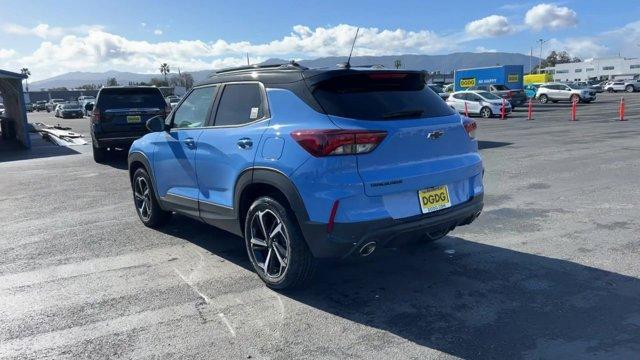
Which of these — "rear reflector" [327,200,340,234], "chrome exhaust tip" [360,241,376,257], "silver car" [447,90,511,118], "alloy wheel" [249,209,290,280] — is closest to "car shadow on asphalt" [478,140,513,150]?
"alloy wheel" [249,209,290,280]

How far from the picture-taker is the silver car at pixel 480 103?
85.8 ft

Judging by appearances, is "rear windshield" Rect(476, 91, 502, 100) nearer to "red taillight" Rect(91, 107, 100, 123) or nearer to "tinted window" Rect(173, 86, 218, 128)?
"red taillight" Rect(91, 107, 100, 123)

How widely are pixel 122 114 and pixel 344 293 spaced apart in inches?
410

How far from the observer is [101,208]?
7.71m

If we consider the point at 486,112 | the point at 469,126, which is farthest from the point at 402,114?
the point at 486,112

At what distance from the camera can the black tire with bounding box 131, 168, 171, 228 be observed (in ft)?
20.1

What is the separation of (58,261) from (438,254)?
12.9 feet

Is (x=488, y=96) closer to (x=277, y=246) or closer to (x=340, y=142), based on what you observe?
(x=277, y=246)

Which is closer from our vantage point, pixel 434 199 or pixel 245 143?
pixel 434 199

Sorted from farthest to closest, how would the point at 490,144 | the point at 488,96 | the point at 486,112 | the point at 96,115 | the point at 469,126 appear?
the point at 488,96
the point at 486,112
the point at 490,144
the point at 96,115
the point at 469,126

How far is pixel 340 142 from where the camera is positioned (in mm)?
3551

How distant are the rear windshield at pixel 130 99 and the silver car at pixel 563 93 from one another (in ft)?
105

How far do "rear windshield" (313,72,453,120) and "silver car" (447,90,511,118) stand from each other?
77.2ft

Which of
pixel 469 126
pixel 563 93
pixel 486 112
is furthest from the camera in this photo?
pixel 563 93
